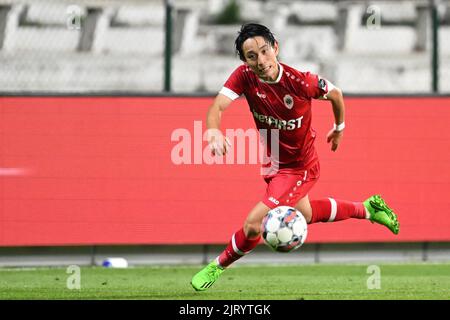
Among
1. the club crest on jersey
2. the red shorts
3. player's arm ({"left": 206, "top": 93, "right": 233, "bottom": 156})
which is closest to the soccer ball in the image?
the red shorts

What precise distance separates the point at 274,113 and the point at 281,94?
6.6 inches

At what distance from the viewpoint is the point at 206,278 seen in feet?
34.1

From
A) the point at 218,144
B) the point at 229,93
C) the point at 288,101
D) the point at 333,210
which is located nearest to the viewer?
the point at 218,144

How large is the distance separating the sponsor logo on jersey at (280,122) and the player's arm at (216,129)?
36cm

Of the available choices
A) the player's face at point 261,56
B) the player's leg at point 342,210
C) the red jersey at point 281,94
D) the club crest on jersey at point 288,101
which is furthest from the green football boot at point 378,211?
the player's face at point 261,56

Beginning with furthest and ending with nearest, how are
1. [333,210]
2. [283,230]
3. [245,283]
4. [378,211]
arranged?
[245,283], [378,211], [333,210], [283,230]

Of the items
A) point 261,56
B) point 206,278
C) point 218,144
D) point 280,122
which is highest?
point 261,56

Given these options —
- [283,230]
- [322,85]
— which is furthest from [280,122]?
[283,230]

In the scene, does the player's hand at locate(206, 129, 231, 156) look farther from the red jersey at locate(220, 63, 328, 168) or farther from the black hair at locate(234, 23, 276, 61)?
the black hair at locate(234, 23, 276, 61)

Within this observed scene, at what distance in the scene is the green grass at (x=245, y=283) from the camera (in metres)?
10.6

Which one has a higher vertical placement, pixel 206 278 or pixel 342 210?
pixel 342 210

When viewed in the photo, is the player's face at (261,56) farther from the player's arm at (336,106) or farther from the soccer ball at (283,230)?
the soccer ball at (283,230)

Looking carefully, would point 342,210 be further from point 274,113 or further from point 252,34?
point 252,34

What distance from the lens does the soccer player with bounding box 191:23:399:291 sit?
1007 cm
